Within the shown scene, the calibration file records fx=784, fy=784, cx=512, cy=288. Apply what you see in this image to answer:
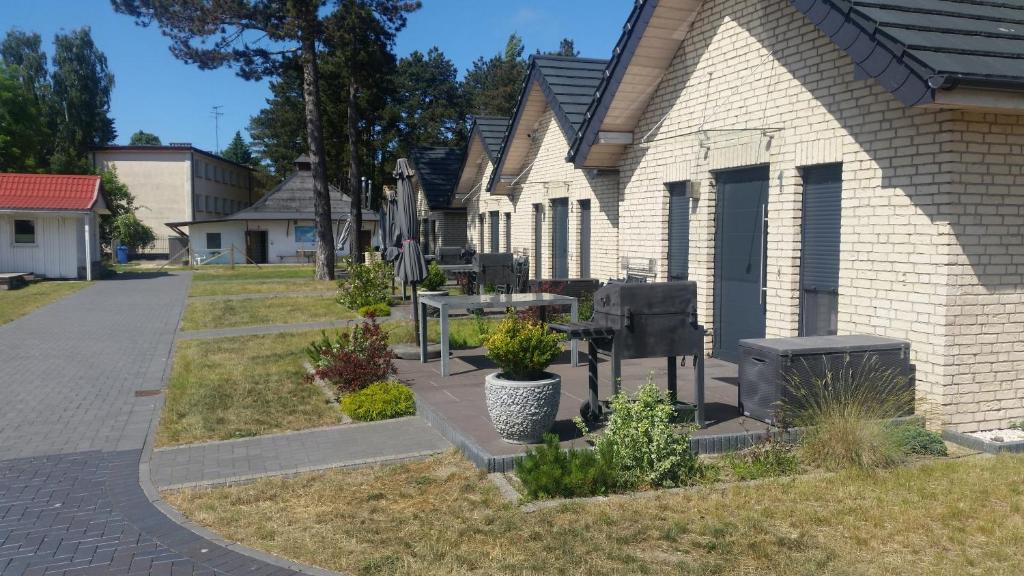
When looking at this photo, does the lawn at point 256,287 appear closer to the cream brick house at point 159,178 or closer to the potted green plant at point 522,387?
the potted green plant at point 522,387

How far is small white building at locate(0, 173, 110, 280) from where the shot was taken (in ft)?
97.9

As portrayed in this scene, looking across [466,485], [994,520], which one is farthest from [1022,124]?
[466,485]

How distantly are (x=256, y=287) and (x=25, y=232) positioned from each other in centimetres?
1058

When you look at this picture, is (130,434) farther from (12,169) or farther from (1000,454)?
(12,169)

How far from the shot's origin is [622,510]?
5359 millimetres

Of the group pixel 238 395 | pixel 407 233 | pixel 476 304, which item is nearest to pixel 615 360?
pixel 476 304

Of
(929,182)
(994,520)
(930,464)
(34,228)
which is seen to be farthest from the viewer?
(34,228)

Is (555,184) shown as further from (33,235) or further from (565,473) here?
(33,235)

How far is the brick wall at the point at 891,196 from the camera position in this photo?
6840mm

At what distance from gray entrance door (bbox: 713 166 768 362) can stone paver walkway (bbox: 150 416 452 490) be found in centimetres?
457

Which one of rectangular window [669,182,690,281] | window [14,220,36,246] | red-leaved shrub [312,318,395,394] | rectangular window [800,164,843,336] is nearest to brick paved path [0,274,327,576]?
red-leaved shrub [312,318,395,394]

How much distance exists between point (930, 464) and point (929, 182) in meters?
2.47

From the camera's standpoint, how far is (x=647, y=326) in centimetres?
695

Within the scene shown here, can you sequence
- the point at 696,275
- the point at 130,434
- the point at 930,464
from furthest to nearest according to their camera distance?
the point at 696,275, the point at 130,434, the point at 930,464
